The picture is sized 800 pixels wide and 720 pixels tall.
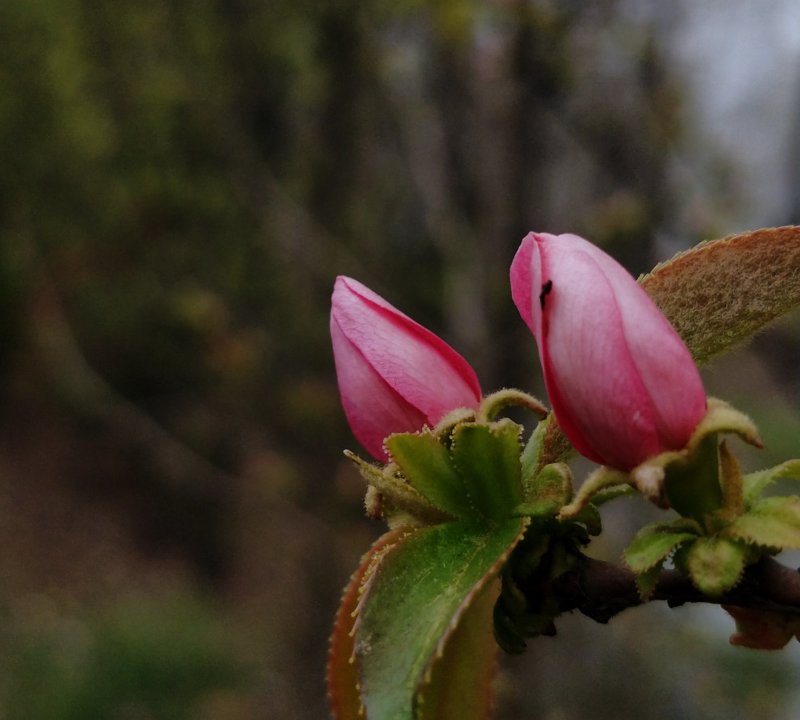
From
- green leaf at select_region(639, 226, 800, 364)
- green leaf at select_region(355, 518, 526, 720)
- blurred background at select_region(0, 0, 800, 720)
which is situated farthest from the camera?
blurred background at select_region(0, 0, 800, 720)

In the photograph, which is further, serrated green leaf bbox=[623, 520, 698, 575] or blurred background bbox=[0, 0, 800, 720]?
blurred background bbox=[0, 0, 800, 720]

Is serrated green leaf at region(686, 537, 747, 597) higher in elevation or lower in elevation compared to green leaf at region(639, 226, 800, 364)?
lower

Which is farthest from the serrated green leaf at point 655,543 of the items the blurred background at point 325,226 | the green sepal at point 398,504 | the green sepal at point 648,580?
the blurred background at point 325,226

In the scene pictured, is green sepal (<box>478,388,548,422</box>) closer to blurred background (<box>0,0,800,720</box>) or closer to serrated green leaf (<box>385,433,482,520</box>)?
serrated green leaf (<box>385,433,482,520</box>)

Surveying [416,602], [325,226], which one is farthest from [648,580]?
[325,226]

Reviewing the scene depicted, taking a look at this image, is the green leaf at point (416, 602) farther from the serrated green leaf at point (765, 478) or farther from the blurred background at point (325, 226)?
the blurred background at point (325, 226)

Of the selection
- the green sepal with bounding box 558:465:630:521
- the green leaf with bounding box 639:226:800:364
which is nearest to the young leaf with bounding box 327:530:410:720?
the green sepal with bounding box 558:465:630:521

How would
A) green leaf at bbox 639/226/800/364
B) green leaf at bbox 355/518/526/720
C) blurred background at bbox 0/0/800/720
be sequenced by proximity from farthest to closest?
blurred background at bbox 0/0/800/720 → green leaf at bbox 639/226/800/364 → green leaf at bbox 355/518/526/720
